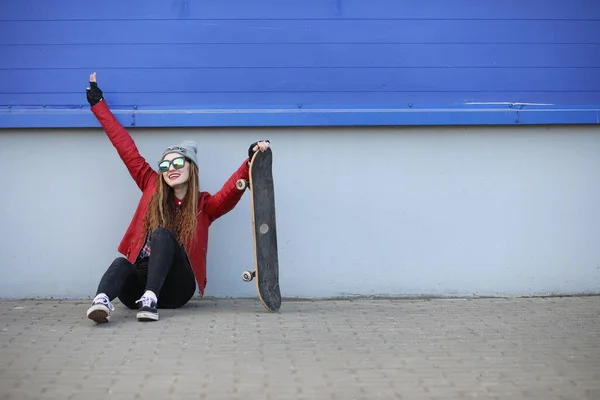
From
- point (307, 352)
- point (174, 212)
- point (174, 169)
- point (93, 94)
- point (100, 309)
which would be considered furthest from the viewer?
point (93, 94)

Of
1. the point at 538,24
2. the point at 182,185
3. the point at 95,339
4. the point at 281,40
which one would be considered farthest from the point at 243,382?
the point at 538,24

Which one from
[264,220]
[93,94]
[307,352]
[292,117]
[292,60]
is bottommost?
[307,352]

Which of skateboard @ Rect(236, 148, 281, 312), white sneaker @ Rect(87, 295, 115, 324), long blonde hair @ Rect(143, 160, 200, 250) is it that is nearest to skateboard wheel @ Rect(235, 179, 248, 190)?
skateboard @ Rect(236, 148, 281, 312)

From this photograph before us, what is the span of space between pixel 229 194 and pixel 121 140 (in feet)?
2.96

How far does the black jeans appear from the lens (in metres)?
5.64

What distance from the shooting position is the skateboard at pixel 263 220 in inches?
230

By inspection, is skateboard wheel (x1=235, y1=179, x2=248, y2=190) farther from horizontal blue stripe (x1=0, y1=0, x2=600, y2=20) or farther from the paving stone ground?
horizontal blue stripe (x1=0, y1=0, x2=600, y2=20)

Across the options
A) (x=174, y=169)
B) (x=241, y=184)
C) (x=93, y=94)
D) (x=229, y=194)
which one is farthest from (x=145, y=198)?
(x=93, y=94)

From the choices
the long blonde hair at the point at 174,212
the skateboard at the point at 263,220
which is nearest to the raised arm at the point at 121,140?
the long blonde hair at the point at 174,212

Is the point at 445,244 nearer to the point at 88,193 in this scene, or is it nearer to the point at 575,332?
the point at 575,332

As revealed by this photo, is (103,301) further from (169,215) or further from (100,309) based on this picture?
(169,215)

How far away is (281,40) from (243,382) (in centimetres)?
316

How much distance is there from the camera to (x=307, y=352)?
192 inches

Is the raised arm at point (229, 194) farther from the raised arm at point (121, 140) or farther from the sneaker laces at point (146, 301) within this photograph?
the sneaker laces at point (146, 301)
